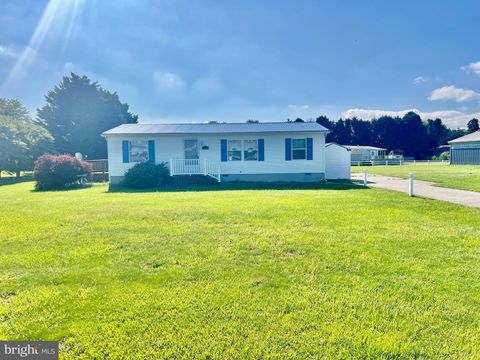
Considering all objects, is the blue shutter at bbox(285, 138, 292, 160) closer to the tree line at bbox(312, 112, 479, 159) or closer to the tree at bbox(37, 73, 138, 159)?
the tree at bbox(37, 73, 138, 159)

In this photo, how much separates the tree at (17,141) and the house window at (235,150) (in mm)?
16450

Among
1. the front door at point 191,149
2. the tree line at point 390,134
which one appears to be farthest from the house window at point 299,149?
the tree line at point 390,134

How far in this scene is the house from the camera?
1589 centimetres

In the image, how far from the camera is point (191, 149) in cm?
1633

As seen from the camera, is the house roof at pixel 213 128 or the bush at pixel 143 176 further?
the house roof at pixel 213 128

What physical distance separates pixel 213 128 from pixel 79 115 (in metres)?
25.6

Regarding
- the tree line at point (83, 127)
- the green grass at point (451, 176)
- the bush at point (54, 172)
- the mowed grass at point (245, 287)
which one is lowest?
the mowed grass at point (245, 287)

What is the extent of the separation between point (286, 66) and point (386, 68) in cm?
592

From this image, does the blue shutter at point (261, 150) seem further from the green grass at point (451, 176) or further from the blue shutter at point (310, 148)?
the green grass at point (451, 176)

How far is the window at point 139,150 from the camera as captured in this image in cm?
1606

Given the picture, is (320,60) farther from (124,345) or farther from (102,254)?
(124,345)

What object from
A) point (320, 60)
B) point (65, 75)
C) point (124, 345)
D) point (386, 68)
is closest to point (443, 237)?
point (124, 345)

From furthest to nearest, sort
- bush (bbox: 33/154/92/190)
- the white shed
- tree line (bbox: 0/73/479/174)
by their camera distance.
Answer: tree line (bbox: 0/73/479/174) < the white shed < bush (bbox: 33/154/92/190)

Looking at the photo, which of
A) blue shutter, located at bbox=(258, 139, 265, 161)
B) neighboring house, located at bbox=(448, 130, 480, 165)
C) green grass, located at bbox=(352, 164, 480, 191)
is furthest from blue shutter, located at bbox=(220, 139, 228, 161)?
neighboring house, located at bbox=(448, 130, 480, 165)
